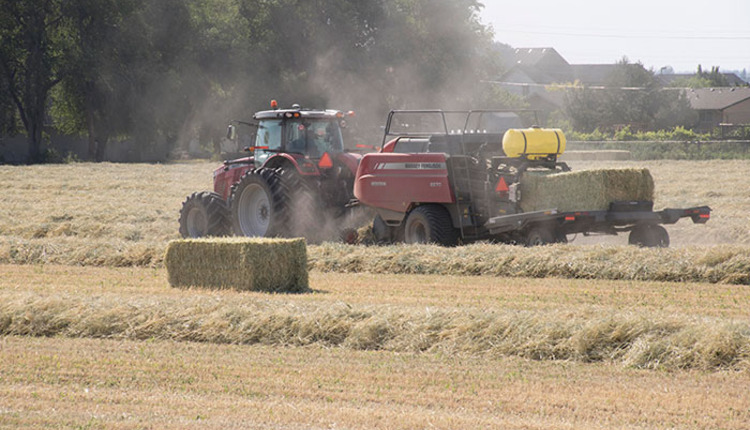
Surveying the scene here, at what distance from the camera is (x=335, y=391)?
6.60 m

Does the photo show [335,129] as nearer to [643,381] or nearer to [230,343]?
[230,343]

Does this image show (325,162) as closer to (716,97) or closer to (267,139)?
(267,139)

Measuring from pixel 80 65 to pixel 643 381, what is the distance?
47.1 m

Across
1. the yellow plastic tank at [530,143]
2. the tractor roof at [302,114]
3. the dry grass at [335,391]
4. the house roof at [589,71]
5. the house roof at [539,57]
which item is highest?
the house roof at [539,57]

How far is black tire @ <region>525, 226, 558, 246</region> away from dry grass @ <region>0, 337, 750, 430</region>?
6085mm

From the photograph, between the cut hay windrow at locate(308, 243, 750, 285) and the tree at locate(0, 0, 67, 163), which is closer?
the cut hay windrow at locate(308, 243, 750, 285)

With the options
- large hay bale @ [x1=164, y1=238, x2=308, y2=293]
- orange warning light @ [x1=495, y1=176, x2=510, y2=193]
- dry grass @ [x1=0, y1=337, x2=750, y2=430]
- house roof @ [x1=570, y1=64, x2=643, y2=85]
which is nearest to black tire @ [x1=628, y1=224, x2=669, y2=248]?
orange warning light @ [x1=495, y1=176, x2=510, y2=193]

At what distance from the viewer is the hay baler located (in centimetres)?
1316

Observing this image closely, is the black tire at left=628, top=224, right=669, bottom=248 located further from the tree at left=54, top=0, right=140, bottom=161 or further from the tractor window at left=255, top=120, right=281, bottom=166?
the tree at left=54, top=0, right=140, bottom=161

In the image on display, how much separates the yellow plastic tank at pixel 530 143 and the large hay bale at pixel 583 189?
375 millimetres

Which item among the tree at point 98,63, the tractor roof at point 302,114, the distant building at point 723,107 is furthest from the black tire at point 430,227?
the distant building at point 723,107

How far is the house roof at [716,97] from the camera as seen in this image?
7806 cm

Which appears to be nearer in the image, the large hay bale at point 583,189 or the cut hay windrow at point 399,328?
the cut hay windrow at point 399,328

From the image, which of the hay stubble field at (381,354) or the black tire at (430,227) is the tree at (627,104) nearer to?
the black tire at (430,227)
